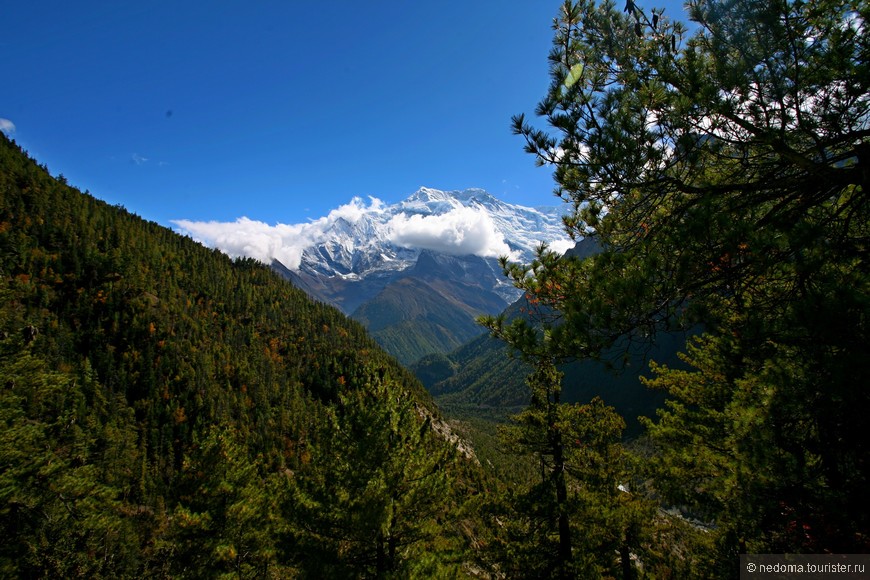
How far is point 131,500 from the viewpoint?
251 feet

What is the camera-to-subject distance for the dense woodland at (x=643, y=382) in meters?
4.82

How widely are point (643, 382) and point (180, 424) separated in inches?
4939

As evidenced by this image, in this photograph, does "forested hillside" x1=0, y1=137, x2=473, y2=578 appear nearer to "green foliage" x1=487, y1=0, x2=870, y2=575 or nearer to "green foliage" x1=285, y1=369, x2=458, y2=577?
"green foliage" x1=285, y1=369, x2=458, y2=577

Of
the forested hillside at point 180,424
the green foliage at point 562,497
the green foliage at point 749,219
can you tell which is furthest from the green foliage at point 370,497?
the green foliage at point 749,219

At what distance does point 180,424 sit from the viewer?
104750mm

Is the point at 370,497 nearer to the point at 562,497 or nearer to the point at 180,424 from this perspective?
the point at 562,497

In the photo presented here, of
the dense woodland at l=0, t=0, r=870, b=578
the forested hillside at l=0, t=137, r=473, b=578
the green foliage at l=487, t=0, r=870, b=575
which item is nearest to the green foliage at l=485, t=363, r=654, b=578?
the dense woodland at l=0, t=0, r=870, b=578

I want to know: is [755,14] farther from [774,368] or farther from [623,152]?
[774,368]

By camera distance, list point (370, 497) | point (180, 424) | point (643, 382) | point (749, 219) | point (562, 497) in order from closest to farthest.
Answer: point (749, 219), point (370, 497), point (562, 497), point (643, 382), point (180, 424)

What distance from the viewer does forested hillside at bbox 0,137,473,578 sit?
13.1 m

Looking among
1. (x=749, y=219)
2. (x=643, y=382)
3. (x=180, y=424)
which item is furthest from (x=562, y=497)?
(x=180, y=424)

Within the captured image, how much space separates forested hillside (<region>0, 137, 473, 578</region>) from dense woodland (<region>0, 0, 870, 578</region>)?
0.55ft

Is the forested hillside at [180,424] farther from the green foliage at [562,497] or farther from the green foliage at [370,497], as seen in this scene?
the green foliage at [562,497]

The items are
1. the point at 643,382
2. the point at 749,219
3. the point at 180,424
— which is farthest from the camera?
the point at 180,424
